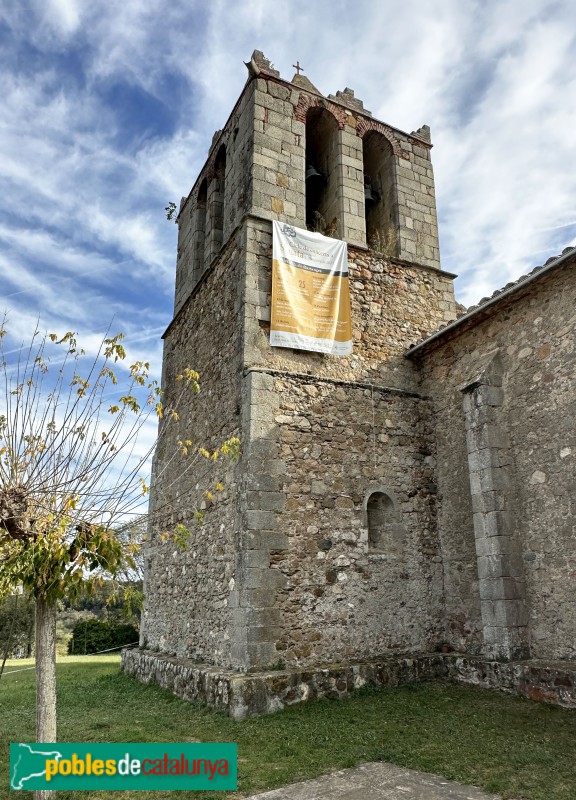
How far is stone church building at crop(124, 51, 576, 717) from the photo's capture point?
7.59 meters

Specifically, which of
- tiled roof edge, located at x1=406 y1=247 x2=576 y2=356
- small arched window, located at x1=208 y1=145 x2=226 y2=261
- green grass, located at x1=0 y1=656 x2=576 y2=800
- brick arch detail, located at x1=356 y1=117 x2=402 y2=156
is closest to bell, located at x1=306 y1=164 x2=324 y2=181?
brick arch detail, located at x1=356 y1=117 x2=402 y2=156

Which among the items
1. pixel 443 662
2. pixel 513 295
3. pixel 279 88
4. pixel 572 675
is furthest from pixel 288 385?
pixel 279 88

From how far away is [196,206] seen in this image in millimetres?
13344

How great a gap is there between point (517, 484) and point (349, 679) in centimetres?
341

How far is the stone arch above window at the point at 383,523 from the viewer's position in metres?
8.98

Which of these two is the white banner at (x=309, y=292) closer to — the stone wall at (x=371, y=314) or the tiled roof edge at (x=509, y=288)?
the stone wall at (x=371, y=314)

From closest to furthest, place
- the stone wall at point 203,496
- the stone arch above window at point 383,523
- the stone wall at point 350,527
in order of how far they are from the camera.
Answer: the stone wall at point 350,527
the stone wall at point 203,496
the stone arch above window at point 383,523

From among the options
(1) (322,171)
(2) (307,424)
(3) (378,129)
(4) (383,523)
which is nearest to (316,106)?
(1) (322,171)

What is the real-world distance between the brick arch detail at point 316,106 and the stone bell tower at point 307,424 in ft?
0.09

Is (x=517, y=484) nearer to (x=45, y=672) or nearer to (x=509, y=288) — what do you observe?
(x=509, y=288)

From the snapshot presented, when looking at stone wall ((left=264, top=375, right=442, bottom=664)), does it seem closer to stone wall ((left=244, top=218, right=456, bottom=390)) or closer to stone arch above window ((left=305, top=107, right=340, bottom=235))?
stone wall ((left=244, top=218, right=456, bottom=390))

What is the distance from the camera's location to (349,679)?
7.61 metres

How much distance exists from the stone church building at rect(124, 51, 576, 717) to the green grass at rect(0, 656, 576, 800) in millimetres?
393

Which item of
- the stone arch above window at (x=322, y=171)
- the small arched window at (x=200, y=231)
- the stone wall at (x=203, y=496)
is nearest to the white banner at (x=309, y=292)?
the stone wall at (x=203, y=496)
